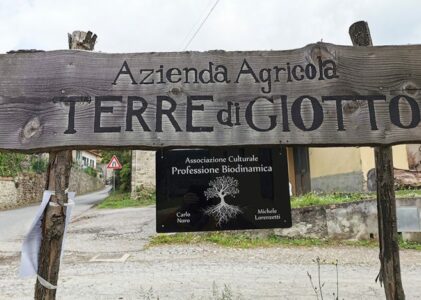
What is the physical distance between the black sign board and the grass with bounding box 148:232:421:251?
7.27 meters

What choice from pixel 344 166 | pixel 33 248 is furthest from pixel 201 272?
pixel 344 166

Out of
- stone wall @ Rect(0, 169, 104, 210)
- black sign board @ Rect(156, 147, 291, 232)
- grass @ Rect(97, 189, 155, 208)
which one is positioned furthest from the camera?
stone wall @ Rect(0, 169, 104, 210)

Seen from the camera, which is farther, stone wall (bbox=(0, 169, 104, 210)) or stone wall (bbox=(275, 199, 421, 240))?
stone wall (bbox=(0, 169, 104, 210))

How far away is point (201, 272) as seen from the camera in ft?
23.5

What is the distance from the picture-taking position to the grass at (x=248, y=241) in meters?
10.0

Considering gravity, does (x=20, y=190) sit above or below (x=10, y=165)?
below

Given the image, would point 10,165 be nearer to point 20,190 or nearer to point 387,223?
point 20,190

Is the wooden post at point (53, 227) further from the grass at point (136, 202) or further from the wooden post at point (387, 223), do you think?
the grass at point (136, 202)

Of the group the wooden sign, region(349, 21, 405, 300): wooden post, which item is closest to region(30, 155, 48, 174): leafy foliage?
the wooden sign

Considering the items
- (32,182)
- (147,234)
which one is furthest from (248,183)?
(32,182)

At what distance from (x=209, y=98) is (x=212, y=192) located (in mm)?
658

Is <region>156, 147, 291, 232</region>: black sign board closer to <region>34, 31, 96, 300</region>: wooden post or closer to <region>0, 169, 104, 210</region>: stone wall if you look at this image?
<region>34, 31, 96, 300</region>: wooden post

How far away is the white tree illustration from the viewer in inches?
113

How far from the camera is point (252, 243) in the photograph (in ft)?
33.6
